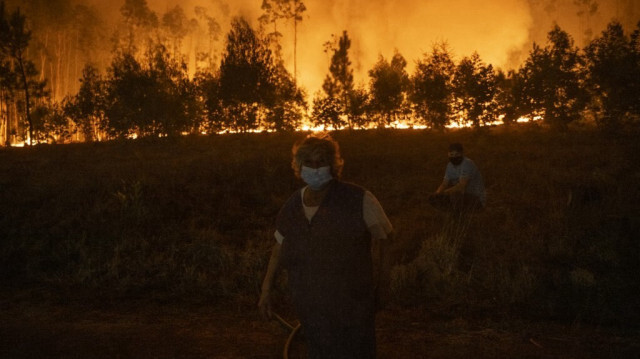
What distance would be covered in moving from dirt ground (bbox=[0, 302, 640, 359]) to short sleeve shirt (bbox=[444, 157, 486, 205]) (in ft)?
8.44

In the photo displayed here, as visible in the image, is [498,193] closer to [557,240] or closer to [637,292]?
[557,240]

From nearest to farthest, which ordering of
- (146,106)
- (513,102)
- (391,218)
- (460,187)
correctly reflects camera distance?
1. (460,187)
2. (391,218)
3. (513,102)
4. (146,106)

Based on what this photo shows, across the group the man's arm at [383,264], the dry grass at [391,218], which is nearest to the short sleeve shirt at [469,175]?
the dry grass at [391,218]

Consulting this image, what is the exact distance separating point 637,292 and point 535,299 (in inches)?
57.5

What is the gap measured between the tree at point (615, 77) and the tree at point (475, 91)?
4.61 metres

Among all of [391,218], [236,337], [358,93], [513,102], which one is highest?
[358,93]

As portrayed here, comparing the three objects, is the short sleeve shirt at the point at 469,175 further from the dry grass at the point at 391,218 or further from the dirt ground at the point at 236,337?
the dirt ground at the point at 236,337

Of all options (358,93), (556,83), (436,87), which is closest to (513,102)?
(556,83)

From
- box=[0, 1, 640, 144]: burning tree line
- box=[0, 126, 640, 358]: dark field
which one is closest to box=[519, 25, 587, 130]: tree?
box=[0, 1, 640, 144]: burning tree line

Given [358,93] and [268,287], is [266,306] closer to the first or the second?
[268,287]

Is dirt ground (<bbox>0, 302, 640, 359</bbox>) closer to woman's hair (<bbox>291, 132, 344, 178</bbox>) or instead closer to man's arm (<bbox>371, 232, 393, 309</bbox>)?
man's arm (<bbox>371, 232, 393, 309</bbox>)

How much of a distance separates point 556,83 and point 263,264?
20622 millimetres

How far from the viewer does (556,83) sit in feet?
72.8

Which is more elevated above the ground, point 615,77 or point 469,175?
point 615,77
